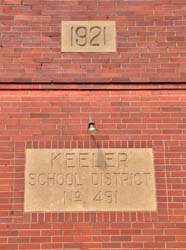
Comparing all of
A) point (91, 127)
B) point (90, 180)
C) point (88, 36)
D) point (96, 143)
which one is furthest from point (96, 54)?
point (90, 180)

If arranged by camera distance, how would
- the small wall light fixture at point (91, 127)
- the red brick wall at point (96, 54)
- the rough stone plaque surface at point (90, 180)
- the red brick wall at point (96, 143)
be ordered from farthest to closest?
the red brick wall at point (96, 54) → the small wall light fixture at point (91, 127) → the rough stone plaque surface at point (90, 180) → the red brick wall at point (96, 143)

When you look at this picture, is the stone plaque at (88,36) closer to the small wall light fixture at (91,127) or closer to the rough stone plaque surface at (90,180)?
the small wall light fixture at (91,127)

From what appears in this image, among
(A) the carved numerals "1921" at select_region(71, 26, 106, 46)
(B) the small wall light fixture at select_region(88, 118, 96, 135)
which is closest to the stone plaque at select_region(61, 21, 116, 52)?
(A) the carved numerals "1921" at select_region(71, 26, 106, 46)

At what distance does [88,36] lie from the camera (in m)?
6.79

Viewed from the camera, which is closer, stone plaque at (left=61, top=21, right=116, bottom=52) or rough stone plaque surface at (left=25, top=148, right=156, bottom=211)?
rough stone plaque surface at (left=25, top=148, right=156, bottom=211)

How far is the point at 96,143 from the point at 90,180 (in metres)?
0.46

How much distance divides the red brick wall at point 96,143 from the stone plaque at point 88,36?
559mm

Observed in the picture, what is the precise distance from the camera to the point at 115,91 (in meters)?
6.50

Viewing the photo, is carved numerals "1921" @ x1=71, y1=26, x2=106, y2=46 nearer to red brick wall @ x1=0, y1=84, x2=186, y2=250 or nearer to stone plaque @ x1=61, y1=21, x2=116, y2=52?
stone plaque @ x1=61, y1=21, x2=116, y2=52

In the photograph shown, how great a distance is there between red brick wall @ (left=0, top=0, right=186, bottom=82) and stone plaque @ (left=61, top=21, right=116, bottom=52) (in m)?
0.08

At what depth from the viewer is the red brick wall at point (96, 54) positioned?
6.57 metres

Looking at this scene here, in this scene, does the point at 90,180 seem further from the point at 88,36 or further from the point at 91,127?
the point at 88,36

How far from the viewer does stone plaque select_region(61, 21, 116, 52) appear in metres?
6.72

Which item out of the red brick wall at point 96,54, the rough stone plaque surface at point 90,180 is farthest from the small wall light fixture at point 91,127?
the red brick wall at point 96,54
